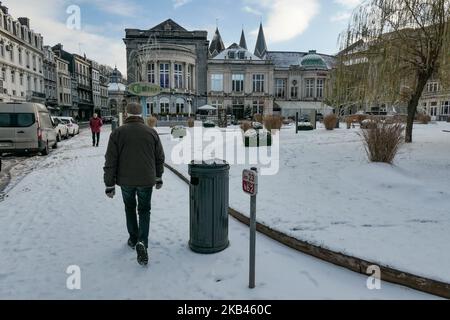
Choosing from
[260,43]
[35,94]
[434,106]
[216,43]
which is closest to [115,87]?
[216,43]

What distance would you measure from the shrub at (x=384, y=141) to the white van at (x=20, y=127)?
37.9 feet

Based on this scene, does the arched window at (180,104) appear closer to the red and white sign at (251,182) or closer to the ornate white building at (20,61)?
the ornate white building at (20,61)

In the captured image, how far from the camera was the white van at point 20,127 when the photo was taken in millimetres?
12180

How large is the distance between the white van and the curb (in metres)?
11.0

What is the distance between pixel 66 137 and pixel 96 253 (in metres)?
21.0

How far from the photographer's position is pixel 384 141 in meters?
7.78

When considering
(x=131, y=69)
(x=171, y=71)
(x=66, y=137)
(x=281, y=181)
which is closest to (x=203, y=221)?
(x=281, y=181)

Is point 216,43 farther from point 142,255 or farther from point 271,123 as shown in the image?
point 142,255

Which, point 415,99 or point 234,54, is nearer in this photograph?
point 415,99

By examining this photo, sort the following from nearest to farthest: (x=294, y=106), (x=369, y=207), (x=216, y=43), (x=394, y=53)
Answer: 1. (x=369, y=207)
2. (x=394, y=53)
3. (x=294, y=106)
4. (x=216, y=43)

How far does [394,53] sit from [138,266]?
10.7 m

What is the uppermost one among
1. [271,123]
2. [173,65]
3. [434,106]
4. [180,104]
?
[173,65]

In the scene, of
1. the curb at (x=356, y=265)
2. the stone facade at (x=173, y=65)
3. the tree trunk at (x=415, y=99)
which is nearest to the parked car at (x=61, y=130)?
the tree trunk at (x=415, y=99)
